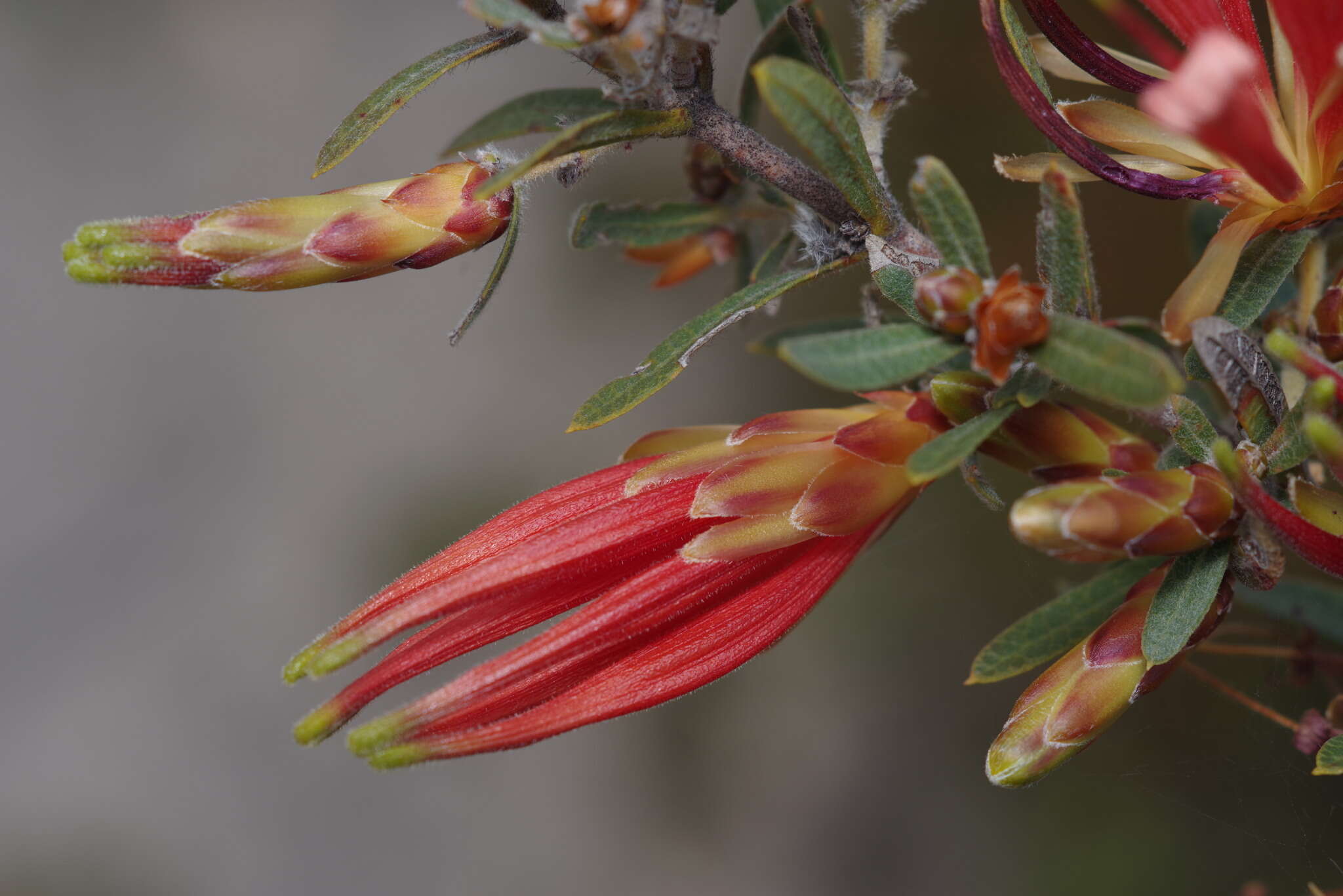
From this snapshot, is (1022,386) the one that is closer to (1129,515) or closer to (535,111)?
(1129,515)

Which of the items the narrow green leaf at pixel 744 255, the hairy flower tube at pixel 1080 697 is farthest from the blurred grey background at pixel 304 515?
the hairy flower tube at pixel 1080 697

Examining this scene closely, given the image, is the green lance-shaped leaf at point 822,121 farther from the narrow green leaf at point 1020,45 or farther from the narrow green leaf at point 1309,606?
the narrow green leaf at point 1309,606

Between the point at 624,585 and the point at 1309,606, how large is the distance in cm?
41

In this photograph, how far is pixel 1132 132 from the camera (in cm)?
31

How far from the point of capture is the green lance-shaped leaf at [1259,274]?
0.30 metres

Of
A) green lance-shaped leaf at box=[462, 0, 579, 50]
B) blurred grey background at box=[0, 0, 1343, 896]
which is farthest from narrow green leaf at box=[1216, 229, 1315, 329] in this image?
blurred grey background at box=[0, 0, 1343, 896]

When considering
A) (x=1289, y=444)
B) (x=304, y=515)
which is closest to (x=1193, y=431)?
(x=1289, y=444)

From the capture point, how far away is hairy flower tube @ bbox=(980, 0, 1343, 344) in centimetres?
25

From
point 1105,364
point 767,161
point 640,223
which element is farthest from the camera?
point 640,223

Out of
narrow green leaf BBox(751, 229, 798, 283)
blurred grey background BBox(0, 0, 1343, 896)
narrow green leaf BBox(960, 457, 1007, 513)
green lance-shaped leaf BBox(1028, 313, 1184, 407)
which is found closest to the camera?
green lance-shaped leaf BBox(1028, 313, 1184, 407)

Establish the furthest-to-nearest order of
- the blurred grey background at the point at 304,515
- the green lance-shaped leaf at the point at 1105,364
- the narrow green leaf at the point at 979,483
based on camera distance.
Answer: the blurred grey background at the point at 304,515, the narrow green leaf at the point at 979,483, the green lance-shaped leaf at the point at 1105,364

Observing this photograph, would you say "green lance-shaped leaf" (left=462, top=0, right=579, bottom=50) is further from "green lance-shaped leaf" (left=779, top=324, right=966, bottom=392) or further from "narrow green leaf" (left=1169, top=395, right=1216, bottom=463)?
"narrow green leaf" (left=1169, top=395, right=1216, bottom=463)

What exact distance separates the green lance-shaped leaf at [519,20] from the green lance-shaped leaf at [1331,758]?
12.1 inches

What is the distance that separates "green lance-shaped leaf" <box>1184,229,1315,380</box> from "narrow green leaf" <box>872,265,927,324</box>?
94 mm
